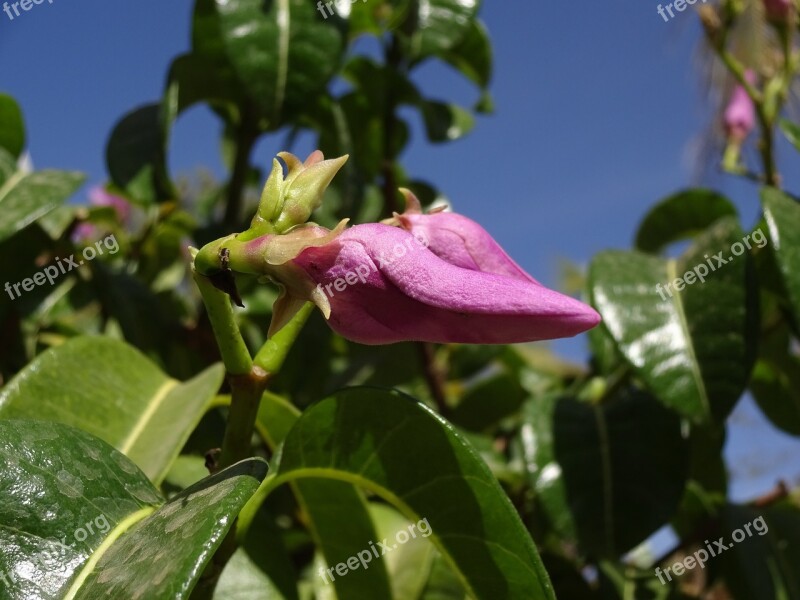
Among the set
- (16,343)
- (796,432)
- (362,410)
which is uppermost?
(16,343)

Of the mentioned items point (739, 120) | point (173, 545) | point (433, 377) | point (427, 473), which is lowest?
point (433, 377)

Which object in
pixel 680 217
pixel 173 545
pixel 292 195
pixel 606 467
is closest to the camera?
pixel 173 545

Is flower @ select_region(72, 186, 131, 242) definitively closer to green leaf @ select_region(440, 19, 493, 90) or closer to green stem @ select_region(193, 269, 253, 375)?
green leaf @ select_region(440, 19, 493, 90)

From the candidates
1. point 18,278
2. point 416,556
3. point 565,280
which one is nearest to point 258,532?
point 416,556

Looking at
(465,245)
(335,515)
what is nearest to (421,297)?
(465,245)

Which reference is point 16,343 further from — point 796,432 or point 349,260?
point 796,432

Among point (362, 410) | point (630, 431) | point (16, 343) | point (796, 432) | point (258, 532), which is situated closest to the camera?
point (362, 410)

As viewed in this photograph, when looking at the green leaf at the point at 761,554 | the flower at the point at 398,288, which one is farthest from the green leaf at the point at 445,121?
the flower at the point at 398,288

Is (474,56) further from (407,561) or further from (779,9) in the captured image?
(407,561)
